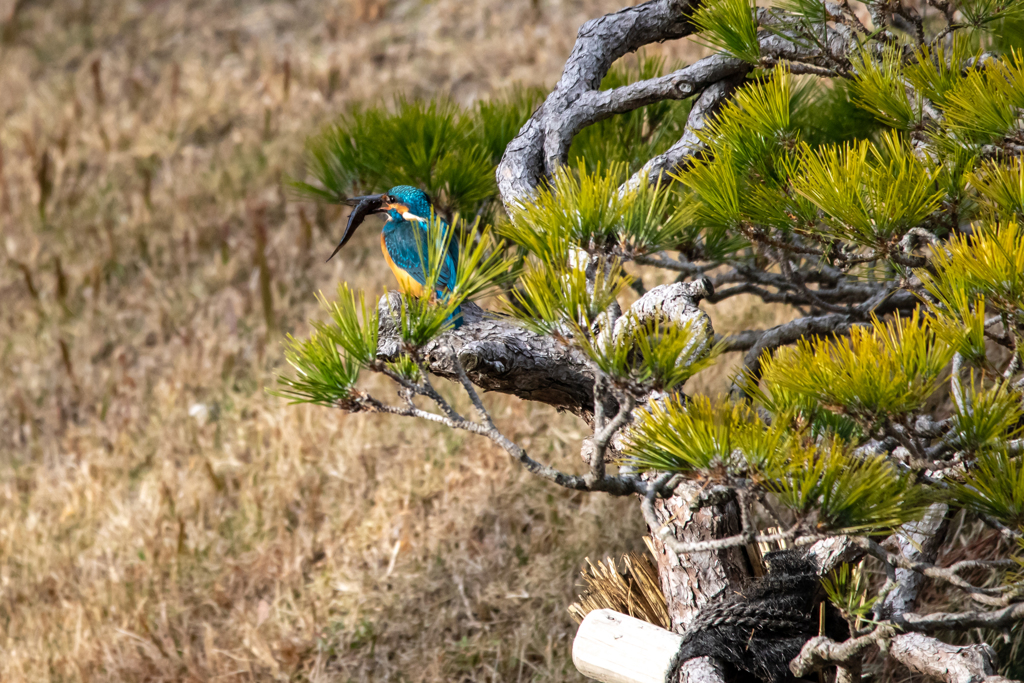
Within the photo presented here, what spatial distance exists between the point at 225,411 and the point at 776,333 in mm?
2690

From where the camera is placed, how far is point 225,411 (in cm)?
399

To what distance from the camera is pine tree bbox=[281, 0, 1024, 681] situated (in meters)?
1.32

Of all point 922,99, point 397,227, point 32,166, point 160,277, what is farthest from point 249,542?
point 32,166

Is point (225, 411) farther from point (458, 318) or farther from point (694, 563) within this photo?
point (694, 563)

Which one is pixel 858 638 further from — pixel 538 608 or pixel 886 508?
pixel 538 608

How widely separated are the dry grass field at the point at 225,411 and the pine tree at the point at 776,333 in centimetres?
58

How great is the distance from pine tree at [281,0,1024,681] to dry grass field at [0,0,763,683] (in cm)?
58

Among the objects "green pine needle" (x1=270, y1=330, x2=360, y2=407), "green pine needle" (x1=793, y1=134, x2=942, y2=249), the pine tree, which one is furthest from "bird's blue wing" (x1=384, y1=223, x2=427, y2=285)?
"green pine needle" (x1=793, y1=134, x2=942, y2=249)

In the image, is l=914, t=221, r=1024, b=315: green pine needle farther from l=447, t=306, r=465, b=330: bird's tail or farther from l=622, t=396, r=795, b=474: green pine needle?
l=447, t=306, r=465, b=330: bird's tail

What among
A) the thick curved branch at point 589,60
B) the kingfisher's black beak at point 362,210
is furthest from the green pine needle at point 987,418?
the kingfisher's black beak at point 362,210

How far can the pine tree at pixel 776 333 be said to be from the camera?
Result: 1.32 metres

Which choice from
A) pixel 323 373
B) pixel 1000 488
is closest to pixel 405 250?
pixel 323 373

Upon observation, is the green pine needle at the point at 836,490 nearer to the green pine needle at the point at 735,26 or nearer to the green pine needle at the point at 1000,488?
the green pine needle at the point at 1000,488

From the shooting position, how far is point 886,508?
128 centimetres
